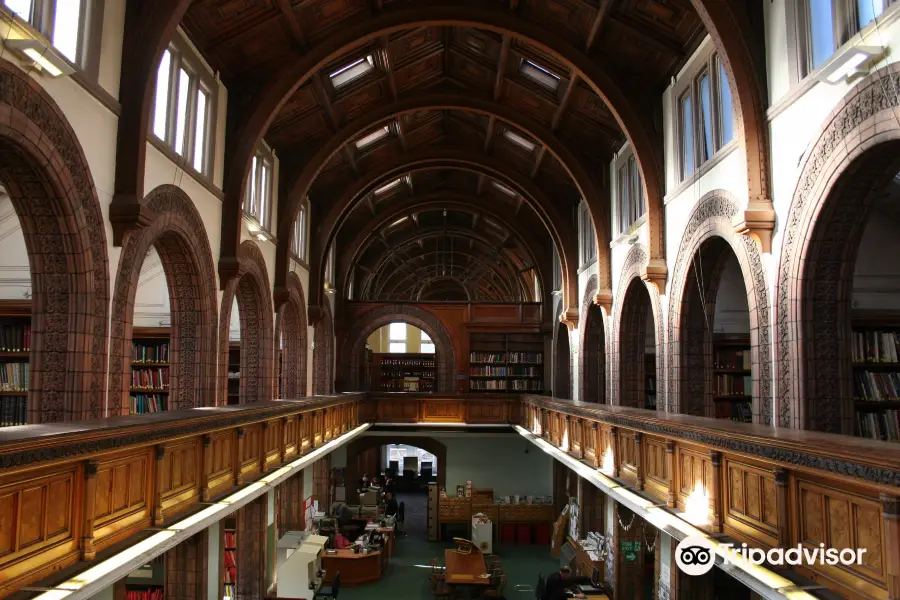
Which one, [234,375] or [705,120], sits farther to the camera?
[234,375]

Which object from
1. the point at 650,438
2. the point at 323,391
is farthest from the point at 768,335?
the point at 323,391

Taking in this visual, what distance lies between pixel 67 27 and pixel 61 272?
94.2 inches

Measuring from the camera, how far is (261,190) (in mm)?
13758

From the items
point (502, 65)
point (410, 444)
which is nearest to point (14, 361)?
point (502, 65)

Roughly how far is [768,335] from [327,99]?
922 cm

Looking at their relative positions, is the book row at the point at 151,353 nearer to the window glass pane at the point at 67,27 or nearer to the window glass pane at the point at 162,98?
the window glass pane at the point at 162,98

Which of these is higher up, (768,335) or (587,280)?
(587,280)

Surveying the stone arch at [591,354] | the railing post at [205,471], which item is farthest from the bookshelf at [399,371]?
the railing post at [205,471]

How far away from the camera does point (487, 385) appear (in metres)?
22.1

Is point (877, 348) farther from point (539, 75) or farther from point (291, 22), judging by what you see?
point (291, 22)

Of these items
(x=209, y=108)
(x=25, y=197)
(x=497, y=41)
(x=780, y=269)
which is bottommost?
(x=780, y=269)

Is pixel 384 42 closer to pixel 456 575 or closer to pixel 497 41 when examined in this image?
pixel 497 41

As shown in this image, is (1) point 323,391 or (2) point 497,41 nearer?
(2) point 497,41

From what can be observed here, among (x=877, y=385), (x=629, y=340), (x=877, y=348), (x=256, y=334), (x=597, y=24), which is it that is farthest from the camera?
(x=256, y=334)
